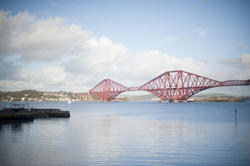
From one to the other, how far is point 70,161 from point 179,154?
559 centimetres

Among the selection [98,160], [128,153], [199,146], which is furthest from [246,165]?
[98,160]

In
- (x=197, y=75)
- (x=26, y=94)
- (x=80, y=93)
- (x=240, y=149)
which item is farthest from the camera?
(x=26, y=94)

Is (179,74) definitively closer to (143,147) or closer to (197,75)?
(197,75)

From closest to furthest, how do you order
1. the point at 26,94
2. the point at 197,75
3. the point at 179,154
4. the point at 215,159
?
the point at 215,159
the point at 179,154
the point at 197,75
the point at 26,94

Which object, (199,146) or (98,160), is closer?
(98,160)

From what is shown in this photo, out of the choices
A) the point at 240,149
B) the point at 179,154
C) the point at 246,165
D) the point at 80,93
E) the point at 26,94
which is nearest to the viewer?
the point at 246,165

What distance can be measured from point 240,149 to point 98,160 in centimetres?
842

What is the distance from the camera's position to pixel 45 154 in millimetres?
12586

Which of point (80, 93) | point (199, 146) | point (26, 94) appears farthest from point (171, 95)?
point (26, 94)

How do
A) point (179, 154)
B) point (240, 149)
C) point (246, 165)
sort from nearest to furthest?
1. point (246, 165)
2. point (179, 154)
3. point (240, 149)

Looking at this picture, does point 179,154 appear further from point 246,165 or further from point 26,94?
point 26,94

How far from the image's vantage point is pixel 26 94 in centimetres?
19912

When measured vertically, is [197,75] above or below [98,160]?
above

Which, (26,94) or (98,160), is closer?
(98,160)
